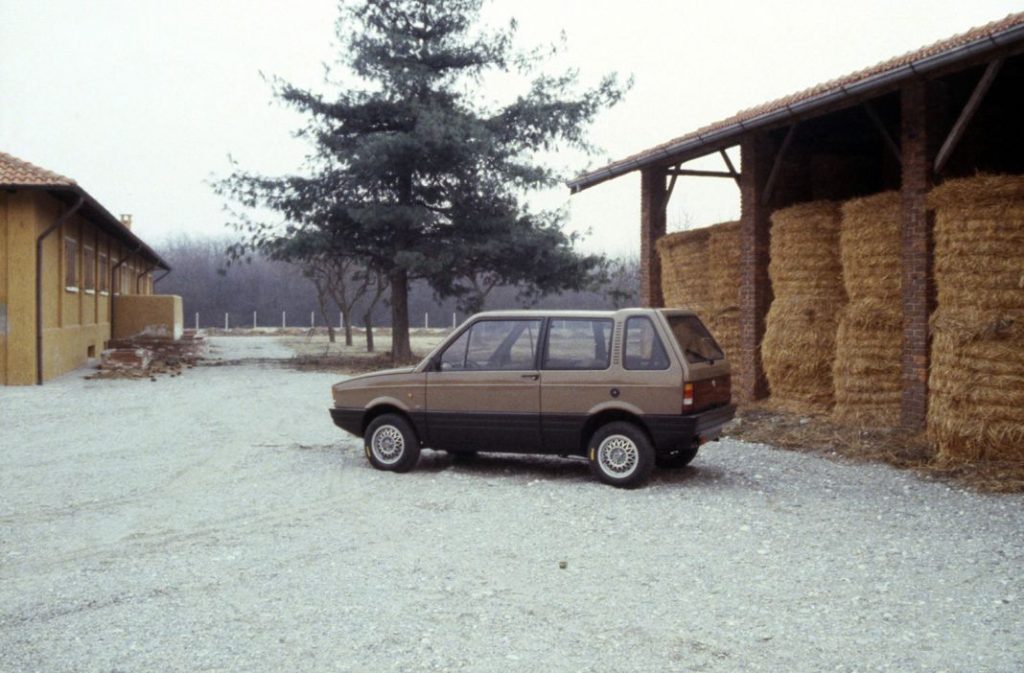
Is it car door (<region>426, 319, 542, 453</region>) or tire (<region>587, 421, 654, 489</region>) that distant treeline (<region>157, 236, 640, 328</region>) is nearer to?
car door (<region>426, 319, 542, 453</region>)

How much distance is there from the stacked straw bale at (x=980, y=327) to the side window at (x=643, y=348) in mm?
3003

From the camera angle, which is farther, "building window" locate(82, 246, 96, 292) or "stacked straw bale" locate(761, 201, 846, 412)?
"building window" locate(82, 246, 96, 292)

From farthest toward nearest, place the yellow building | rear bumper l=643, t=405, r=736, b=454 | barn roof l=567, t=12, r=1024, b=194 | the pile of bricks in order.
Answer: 1. the pile of bricks
2. the yellow building
3. barn roof l=567, t=12, r=1024, b=194
4. rear bumper l=643, t=405, r=736, b=454

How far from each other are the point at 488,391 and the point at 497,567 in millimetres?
3240

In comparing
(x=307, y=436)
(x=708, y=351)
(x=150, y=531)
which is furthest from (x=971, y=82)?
(x=150, y=531)

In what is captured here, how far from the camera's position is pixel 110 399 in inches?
662

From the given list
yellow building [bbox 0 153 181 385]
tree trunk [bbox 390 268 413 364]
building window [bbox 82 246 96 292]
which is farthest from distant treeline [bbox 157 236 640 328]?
yellow building [bbox 0 153 181 385]

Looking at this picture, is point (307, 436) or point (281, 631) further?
point (307, 436)

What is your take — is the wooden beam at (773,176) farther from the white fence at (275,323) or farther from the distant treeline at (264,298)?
the white fence at (275,323)

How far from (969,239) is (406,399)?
5623 millimetres

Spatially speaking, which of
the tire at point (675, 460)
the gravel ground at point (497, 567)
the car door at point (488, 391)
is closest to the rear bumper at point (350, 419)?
the gravel ground at point (497, 567)

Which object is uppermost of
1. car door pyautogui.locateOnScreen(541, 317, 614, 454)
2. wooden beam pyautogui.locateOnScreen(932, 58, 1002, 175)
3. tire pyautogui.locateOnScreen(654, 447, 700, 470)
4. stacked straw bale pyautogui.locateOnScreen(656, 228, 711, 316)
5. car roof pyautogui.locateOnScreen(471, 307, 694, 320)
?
wooden beam pyautogui.locateOnScreen(932, 58, 1002, 175)

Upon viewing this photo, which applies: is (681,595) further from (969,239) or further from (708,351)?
(969,239)

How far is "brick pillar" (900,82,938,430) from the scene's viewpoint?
10.5 meters
